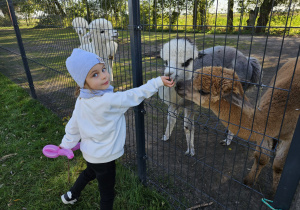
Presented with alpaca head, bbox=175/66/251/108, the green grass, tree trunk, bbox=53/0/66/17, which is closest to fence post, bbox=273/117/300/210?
alpaca head, bbox=175/66/251/108

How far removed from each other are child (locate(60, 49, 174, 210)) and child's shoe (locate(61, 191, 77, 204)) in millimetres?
471

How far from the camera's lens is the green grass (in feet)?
8.27

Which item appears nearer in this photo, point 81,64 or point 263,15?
point 263,15

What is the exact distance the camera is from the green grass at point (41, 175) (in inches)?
99.2

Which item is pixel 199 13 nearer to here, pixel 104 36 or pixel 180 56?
pixel 180 56

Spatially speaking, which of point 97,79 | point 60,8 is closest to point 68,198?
point 97,79

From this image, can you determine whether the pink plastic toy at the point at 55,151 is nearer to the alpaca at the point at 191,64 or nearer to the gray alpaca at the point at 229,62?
the alpaca at the point at 191,64

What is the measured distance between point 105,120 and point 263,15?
1.34 m

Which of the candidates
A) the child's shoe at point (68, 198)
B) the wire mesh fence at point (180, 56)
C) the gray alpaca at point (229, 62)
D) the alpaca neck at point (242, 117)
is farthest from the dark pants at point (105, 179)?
the gray alpaca at point (229, 62)

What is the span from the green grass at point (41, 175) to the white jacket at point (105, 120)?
794mm

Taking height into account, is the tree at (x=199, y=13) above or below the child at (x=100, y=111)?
above

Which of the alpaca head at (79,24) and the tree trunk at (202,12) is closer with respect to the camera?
the tree trunk at (202,12)

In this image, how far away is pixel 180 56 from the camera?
2822mm

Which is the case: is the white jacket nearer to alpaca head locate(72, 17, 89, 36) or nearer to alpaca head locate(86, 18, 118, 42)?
alpaca head locate(86, 18, 118, 42)
